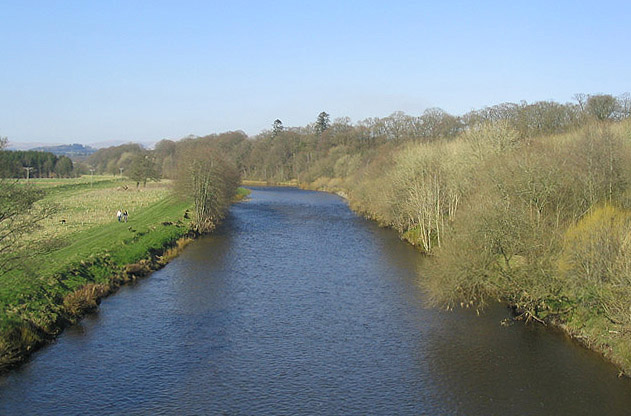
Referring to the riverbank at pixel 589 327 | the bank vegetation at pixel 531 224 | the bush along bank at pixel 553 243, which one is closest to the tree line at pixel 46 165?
the bank vegetation at pixel 531 224

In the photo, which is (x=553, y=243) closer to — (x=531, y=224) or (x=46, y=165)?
(x=531, y=224)

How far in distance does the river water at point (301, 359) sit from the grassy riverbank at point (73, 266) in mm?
854

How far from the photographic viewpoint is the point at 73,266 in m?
27.8

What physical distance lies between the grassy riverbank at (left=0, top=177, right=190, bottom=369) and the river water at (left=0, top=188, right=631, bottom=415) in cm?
85

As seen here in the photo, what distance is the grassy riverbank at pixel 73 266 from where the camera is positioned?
20297 millimetres

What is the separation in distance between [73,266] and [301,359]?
14.9 meters

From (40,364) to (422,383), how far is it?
13.2m

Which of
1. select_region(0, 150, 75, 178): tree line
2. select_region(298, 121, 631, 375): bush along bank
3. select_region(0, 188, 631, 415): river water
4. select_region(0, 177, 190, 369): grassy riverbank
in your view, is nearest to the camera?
select_region(0, 188, 631, 415): river water

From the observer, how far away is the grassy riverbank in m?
20.3

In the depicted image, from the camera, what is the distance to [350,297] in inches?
1075

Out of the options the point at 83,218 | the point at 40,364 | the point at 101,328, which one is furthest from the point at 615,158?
the point at 83,218

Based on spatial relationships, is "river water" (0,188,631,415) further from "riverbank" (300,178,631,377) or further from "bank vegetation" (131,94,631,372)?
"bank vegetation" (131,94,631,372)

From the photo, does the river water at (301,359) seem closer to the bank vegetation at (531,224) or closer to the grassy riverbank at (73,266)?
the grassy riverbank at (73,266)

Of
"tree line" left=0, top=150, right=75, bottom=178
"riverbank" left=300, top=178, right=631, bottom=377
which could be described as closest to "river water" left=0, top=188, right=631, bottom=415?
"riverbank" left=300, top=178, right=631, bottom=377
